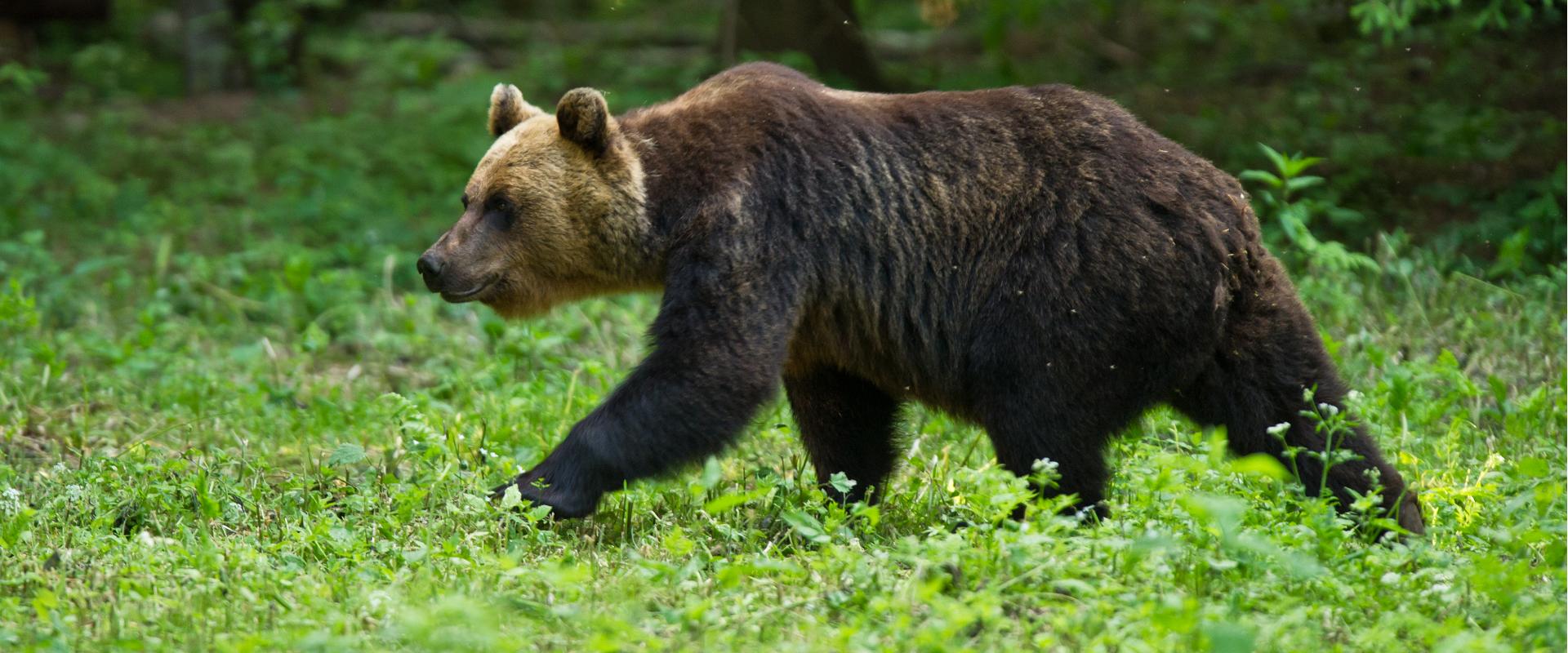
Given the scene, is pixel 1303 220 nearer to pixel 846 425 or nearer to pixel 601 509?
pixel 846 425

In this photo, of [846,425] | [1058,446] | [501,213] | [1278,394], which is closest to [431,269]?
[501,213]

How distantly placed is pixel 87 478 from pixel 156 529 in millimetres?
480

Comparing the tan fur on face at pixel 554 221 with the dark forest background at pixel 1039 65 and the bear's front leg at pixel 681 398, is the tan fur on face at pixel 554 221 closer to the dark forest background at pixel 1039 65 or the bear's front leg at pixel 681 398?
the bear's front leg at pixel 681 398

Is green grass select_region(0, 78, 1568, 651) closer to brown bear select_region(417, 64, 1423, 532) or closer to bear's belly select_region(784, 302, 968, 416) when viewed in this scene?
brown bear select_region(417, 64, 1423, 532)

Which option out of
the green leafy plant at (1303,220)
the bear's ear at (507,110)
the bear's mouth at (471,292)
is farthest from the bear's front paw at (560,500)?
the green leafy plant at (1303,220)

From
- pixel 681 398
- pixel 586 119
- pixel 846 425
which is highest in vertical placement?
pixel 586 119

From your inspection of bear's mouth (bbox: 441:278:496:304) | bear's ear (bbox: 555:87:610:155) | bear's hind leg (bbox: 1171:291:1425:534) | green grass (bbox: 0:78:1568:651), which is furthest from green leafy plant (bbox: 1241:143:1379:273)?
bear's mouth (bbox: 441:278:496:304)

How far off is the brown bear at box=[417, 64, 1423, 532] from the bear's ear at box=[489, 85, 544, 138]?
0.24m

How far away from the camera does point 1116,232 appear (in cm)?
571

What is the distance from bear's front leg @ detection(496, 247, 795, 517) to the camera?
18.2ft

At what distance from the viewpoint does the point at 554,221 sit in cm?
614

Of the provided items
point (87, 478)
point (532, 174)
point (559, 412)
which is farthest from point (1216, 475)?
point (87, 478)

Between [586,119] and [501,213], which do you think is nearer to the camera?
[586,119]

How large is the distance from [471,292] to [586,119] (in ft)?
2.67
